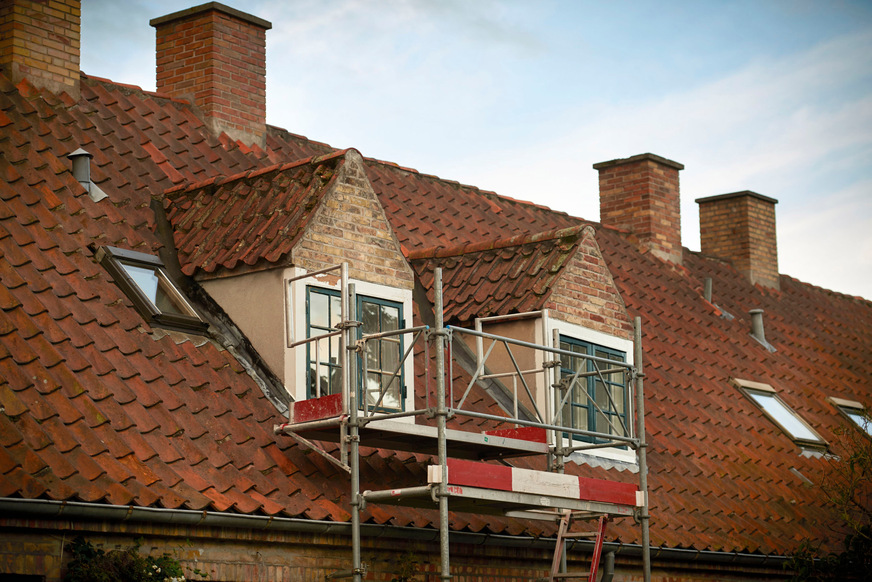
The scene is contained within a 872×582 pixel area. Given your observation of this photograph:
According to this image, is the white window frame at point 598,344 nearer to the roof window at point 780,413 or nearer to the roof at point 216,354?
the roof at point 216,354

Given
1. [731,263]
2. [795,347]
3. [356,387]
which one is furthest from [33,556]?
[731,263]

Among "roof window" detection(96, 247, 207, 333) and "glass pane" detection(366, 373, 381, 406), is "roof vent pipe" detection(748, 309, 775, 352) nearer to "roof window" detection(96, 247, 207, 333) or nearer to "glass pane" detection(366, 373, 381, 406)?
"glass pane" detection(366, 373, 381, 406)

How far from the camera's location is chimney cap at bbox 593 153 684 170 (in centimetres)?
2189

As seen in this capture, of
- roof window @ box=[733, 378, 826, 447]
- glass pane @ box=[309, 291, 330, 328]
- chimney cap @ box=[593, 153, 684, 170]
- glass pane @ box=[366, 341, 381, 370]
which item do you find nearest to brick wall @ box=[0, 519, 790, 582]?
glass pane @ box=[366, 341, 381, 370]

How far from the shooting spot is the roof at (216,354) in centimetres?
956

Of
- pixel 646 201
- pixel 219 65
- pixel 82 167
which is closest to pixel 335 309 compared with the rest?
pixel 82 167

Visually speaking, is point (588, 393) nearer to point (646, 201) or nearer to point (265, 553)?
point (265, 553)

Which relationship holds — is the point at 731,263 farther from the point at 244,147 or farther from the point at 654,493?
the point at 244,147

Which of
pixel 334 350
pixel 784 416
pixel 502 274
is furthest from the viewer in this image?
pixel 784 416

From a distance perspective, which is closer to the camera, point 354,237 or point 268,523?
point 268,523

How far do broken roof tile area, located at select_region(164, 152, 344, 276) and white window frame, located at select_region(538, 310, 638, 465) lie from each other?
298 cm

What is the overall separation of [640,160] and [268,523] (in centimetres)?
1368

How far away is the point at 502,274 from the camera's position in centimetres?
1404

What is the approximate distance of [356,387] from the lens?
1059 cm
